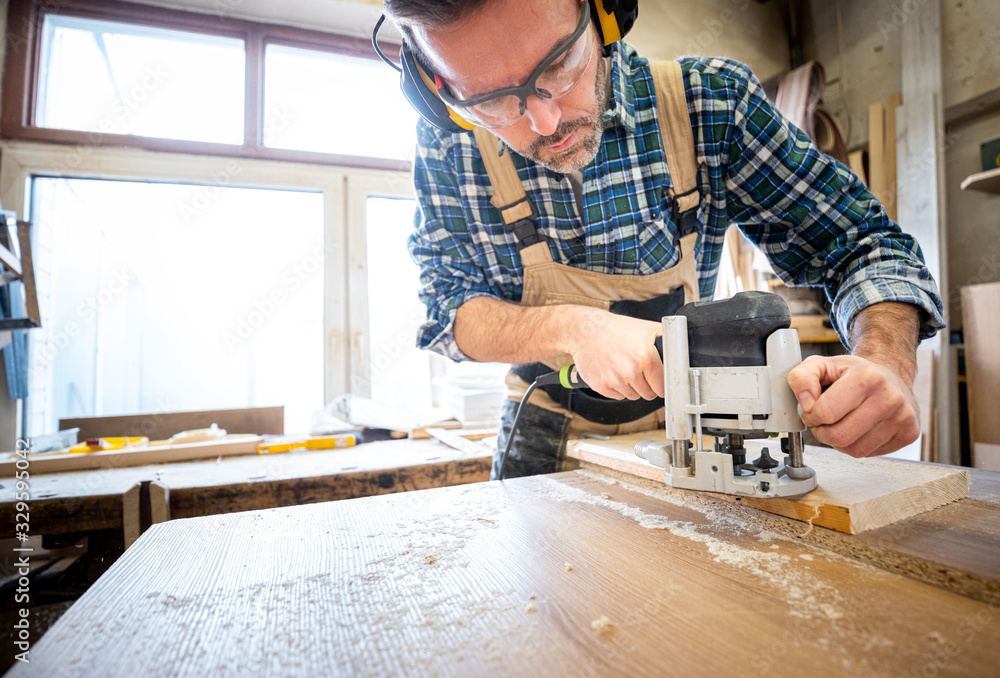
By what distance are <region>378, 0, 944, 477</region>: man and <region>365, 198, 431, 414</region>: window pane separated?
206cm

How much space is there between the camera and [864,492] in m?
0.75

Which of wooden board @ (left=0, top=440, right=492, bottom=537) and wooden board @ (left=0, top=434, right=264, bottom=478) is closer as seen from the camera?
wooden board @ (left=0, top=440, right=492, bottom=537)

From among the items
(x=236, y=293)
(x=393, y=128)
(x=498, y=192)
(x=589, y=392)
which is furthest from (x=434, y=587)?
(x=393, y=128)

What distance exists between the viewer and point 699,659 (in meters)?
0.45

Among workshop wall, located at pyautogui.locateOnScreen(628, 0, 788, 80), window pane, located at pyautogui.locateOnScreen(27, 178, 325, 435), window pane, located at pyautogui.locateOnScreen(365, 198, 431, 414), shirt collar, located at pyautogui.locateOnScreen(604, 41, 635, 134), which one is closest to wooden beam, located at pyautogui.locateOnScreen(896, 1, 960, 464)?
workshop wall, located at pyautogui.locateOnScreen(628, 0, 788, 80)

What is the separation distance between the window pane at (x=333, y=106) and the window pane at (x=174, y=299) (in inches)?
15.9

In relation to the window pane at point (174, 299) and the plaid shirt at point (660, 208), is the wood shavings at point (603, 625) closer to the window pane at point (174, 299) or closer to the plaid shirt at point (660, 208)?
the plaid shirt at point (660, 208)

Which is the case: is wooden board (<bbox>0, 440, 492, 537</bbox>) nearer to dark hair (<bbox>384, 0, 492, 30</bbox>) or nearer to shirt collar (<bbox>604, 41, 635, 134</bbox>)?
shirt collar (<bbox>604, 41, 635, 134</bbox>)

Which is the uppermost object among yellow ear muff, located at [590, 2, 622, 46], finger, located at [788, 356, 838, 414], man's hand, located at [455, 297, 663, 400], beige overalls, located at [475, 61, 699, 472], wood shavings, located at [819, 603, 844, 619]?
yellow ear muff, located at [590, 2, 622, 46]

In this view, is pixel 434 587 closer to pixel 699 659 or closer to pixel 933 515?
pixel 699 659

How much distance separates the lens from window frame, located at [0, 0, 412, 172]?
9.46 feet

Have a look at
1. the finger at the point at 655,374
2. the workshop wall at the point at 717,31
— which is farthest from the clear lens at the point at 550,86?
the workshop wall at the point at 717,31

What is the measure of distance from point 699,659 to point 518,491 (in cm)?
60

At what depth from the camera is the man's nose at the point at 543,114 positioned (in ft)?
3.37
